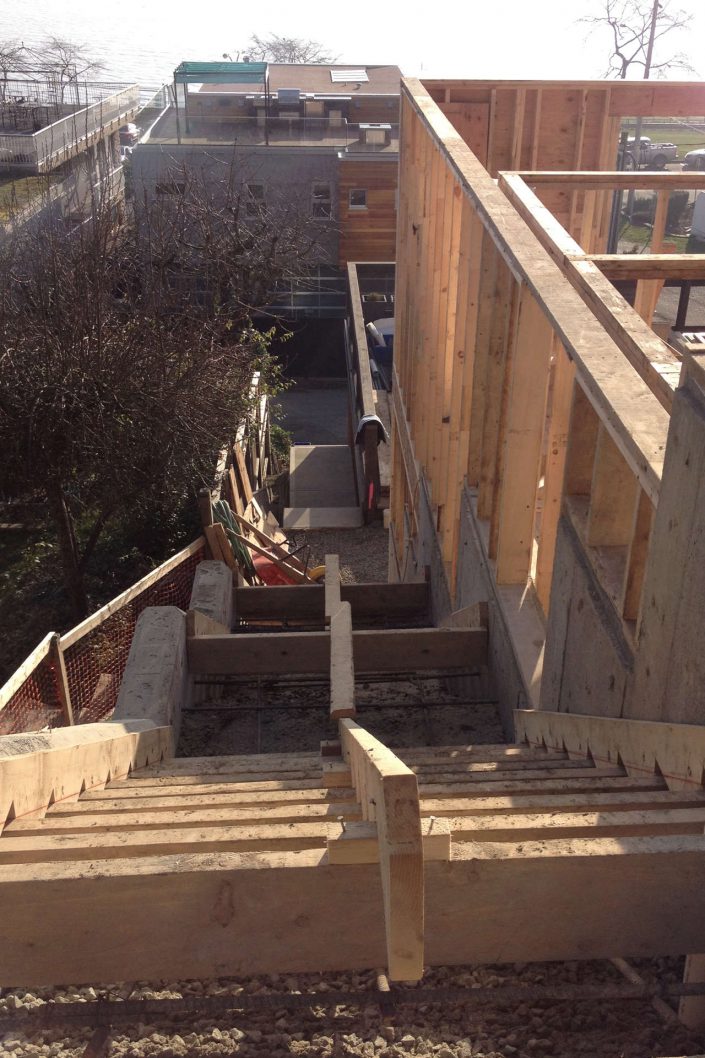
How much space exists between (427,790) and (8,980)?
1552 mm

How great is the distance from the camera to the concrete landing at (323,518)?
59.6ft

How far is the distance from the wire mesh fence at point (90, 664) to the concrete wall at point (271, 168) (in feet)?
75.2

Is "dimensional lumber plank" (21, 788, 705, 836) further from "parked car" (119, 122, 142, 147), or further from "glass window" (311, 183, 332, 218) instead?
"parked car" (119, 122, 142, 147)

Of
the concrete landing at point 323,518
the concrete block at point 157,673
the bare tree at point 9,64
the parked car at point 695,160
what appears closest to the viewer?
the concrete block at point 157,673

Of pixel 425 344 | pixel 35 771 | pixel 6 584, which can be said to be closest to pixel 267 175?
pixel 6 584

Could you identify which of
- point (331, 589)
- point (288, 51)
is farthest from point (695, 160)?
point (288, 51)

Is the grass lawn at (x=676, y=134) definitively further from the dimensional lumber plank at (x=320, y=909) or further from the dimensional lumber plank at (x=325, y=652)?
the dimensional lumber plank at (x=320, y=909)

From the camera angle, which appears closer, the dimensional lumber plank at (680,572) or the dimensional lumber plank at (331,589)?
the dimensional lumber plank at (680,572)

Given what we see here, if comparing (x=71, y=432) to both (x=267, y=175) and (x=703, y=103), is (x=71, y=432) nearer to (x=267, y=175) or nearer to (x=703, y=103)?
(x=703, y=103)

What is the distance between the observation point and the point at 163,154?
31531 millimetres

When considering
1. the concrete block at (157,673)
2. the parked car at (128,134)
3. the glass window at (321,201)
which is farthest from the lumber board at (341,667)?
the parked car at (128,134)

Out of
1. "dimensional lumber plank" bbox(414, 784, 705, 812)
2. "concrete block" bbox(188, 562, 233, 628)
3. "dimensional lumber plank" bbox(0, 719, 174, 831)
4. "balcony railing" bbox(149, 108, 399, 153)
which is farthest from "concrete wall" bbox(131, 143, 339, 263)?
"dimensional lumber plank" bbox(414, 784, 705, 812)

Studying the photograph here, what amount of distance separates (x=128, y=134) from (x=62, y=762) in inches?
1840

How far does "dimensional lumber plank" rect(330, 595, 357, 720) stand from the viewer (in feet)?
16.4
